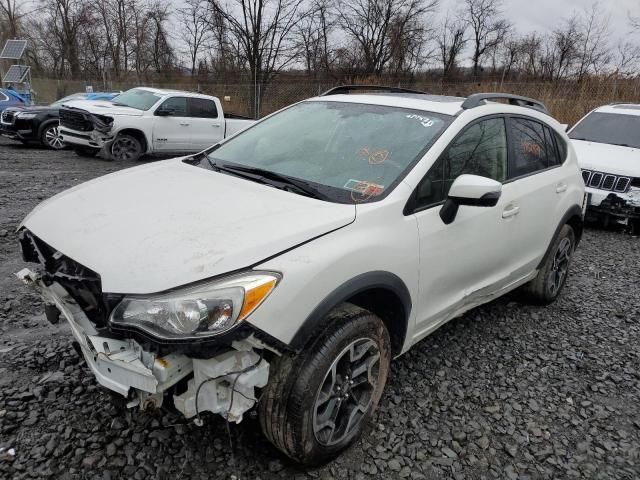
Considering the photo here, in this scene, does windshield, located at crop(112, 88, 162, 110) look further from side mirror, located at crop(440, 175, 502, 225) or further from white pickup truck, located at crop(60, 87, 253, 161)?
side mirror, located at crop(440, 175, 502, 225)

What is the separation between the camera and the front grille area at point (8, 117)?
11.7 meters

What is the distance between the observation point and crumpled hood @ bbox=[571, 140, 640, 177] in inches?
273

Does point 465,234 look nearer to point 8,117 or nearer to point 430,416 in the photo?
point 430,416

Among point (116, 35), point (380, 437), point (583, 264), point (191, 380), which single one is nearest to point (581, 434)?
point (380, 437)

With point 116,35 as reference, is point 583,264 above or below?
below

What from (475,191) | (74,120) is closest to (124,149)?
(74,120)

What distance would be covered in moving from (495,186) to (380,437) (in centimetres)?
145

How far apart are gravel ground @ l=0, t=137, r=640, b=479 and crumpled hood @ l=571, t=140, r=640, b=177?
361 centimetres

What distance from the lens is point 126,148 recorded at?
34.9 ft

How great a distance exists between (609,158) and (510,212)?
202 inches

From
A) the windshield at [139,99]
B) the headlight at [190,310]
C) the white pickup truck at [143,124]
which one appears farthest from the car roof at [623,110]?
the windshield at [139,99]

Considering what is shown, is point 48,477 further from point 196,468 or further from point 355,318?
point 355,318

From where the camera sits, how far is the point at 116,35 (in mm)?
39281

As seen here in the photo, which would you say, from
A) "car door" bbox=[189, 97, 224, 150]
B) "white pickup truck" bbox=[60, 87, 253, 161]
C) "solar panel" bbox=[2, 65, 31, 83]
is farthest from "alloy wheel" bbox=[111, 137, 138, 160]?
"solar panel" bbox=[2, 65, 31, 83]
